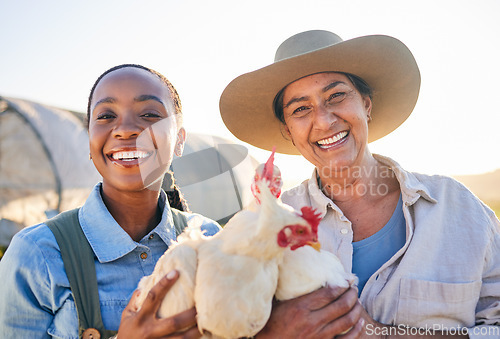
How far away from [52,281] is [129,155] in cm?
83

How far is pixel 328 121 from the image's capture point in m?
2.45

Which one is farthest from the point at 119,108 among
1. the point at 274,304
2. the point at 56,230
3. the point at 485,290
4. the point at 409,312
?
the point at 485,290

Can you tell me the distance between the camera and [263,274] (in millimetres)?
1487

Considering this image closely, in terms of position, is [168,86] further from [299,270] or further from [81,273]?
[299,270]

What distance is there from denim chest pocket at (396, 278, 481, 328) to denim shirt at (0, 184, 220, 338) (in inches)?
65.9

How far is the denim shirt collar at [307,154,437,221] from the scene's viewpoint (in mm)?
2410

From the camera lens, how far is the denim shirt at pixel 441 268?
206 centimetres

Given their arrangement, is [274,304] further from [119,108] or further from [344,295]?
[119,108]

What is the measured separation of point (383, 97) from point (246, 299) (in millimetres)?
2518

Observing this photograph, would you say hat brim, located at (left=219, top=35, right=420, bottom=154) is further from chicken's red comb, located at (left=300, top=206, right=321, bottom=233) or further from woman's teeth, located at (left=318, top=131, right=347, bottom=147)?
chicken's red comb, located at (left=300, top=206, right=321, bottom=233)

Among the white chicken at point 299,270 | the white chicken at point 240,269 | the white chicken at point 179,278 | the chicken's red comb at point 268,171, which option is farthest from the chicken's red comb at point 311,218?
the white chicken at point 179,278

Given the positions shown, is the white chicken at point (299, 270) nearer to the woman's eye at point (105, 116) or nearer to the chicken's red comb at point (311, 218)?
the chicken's red comb at point (311, 218)

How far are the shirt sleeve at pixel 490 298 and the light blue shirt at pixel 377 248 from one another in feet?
1.70

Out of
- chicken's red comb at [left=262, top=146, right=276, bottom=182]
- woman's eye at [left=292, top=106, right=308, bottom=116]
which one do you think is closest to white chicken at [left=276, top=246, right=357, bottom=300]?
chicken's red comb at [left=262, top=146, right=276, bottom=182]
